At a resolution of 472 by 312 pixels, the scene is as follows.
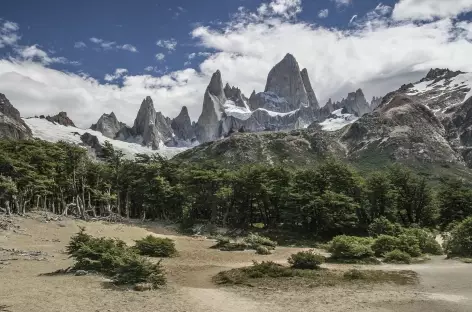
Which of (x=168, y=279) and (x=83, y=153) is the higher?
(x=83, y=153)

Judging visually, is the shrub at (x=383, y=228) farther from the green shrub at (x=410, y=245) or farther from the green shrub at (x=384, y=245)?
the green shrub at (x=384, y=245)

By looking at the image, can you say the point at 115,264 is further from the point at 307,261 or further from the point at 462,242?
the point at 462,242

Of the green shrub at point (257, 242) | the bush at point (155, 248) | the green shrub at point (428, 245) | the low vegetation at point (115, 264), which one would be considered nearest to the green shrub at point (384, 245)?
the green shrub at point (428, 245)

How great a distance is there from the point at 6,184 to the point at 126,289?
36.0 meters

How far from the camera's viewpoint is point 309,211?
54.9 m

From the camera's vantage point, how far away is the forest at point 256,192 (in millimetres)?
55594

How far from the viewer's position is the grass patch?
25672mm

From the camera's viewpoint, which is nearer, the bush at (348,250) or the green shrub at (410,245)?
the bush at (348,250)

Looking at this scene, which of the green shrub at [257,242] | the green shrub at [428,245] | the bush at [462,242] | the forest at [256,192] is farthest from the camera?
the forest at [256,192]

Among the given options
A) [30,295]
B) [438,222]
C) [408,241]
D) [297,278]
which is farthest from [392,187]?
[30,295]

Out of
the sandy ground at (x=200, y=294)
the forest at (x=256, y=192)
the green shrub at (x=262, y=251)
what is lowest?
the green shrub at (x=262, y=251)

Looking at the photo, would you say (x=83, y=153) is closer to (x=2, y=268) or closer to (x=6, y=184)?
(x=6, y=184)

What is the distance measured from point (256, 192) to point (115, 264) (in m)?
37.7

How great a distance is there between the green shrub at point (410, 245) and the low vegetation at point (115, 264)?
23242mm
